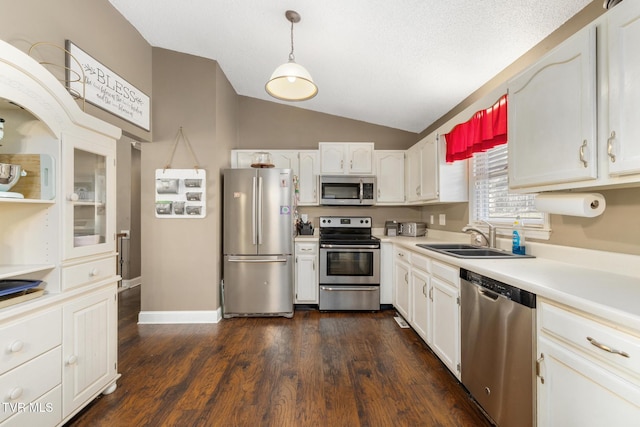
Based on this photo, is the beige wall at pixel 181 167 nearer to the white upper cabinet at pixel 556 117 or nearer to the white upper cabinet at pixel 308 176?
the white upper cabinet at pixel 308 176

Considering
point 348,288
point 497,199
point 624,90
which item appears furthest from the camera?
point 348,288

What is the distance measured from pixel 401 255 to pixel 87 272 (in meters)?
2.76

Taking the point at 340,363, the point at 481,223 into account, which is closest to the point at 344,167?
the point at 481,223

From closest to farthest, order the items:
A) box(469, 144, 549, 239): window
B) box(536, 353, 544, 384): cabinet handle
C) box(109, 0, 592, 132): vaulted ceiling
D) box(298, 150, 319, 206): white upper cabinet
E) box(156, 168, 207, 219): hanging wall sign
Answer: box(536, 353, 544, 384): cabinet handle
box(109, 0, 592, 132): vaulted ceiling
box(469, 144, 549, 239): window
box(156, 168, 207, 219): hanging wall sign
box(298, 150, 319, 206): white upper cabinet

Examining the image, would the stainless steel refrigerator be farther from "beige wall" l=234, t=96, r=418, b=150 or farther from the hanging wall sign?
"beige wall" l=234, t=96, r=418, b=150

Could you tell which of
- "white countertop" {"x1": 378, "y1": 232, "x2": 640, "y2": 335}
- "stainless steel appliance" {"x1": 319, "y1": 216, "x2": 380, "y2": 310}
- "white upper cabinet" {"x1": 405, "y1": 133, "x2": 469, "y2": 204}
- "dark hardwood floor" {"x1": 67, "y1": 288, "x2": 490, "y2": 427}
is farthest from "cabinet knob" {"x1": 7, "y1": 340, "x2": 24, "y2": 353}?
"white upper cabinet" {"x1": 405, "y1": 133, "x2": 469, "y2": 204}

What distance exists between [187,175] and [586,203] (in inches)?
130

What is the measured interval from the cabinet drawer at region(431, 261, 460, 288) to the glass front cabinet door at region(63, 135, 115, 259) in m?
2.37

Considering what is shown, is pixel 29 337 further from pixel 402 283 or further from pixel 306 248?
pixel 402 283

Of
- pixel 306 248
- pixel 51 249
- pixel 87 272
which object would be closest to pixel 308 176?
pixel 306 248

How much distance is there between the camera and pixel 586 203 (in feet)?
4.56

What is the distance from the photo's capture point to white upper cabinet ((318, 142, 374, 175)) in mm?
3756

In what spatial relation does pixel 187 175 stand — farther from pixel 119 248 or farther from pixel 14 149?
pixel 119 248

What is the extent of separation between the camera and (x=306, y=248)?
3463 millimetres
